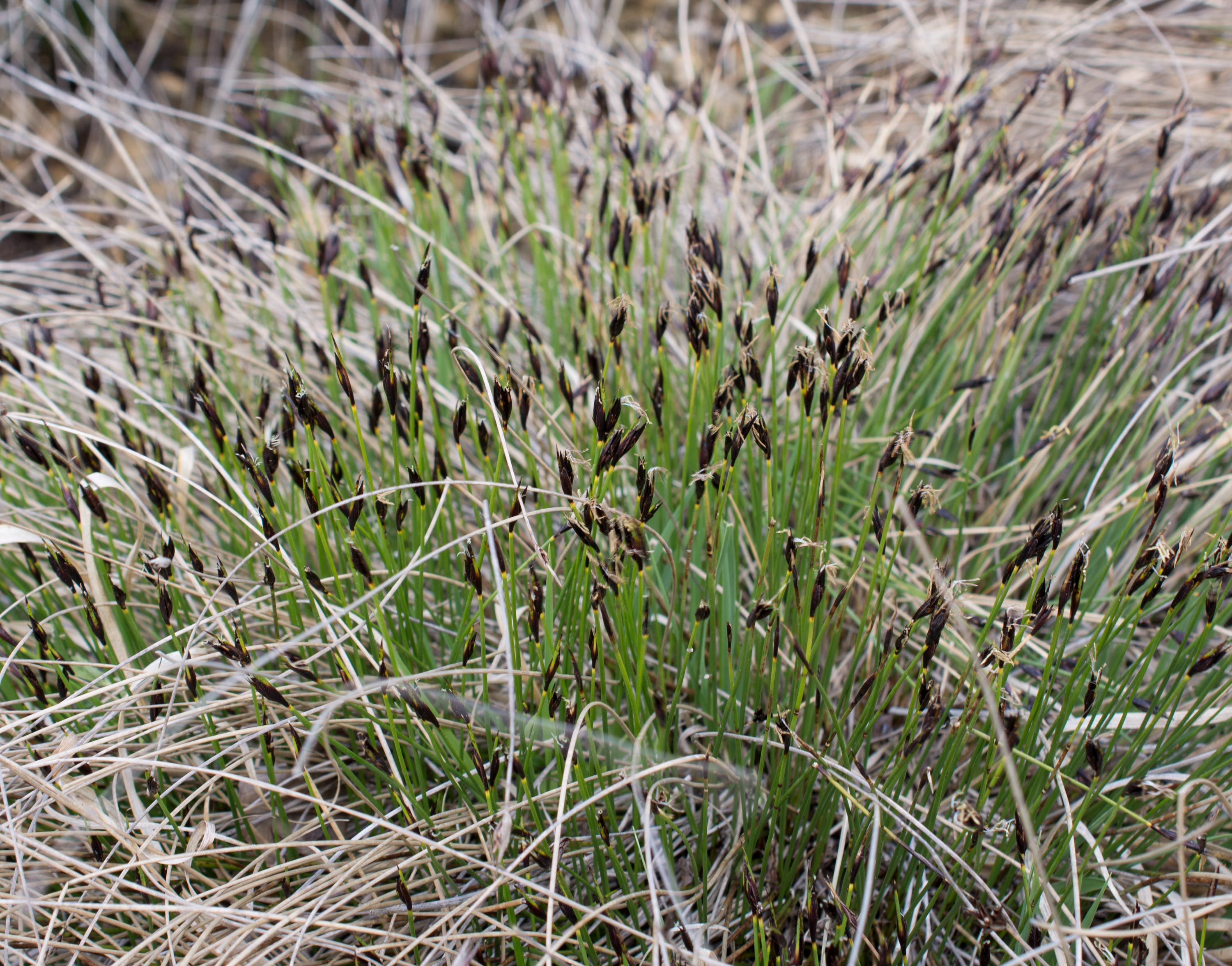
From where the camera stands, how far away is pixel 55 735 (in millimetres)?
1281

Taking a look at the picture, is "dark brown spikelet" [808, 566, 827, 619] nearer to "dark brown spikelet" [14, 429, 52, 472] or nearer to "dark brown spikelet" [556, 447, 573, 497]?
"dark brown spikelet" [556, 447, 573, 497]

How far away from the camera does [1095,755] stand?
3.40ft

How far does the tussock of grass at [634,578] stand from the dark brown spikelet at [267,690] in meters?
0.05

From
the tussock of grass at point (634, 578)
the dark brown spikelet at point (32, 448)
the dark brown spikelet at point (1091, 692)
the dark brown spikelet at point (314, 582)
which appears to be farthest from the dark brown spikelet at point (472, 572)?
the dark brown spikelet at point (1091, 692)

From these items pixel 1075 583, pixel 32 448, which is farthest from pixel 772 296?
pixel 32 448

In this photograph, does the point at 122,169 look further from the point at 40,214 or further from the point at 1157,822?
the point at 1157,822

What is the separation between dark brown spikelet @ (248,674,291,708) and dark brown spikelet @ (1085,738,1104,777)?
3.30ft

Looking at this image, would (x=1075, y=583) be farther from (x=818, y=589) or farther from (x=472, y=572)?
(x=472, y=572)

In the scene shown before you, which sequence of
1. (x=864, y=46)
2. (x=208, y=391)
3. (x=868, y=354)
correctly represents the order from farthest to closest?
1. (x=864, y=46)
2. (x=208, y=391)
3. (x=868, y=354)

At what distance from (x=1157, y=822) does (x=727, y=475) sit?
796 millimetres

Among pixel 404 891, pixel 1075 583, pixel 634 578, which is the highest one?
pixel 1075 583

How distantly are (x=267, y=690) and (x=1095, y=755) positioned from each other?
1.03m

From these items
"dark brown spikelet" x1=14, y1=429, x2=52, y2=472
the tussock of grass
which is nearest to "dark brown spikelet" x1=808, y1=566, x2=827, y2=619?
the tussock of grass

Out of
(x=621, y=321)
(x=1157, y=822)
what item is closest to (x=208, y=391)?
(x=621, y=321)
